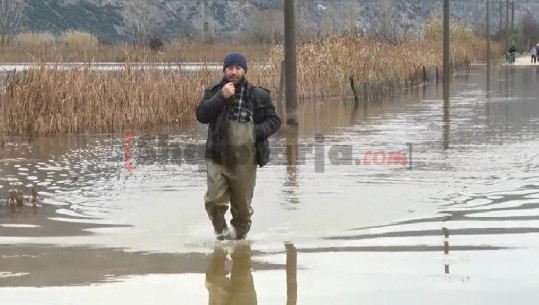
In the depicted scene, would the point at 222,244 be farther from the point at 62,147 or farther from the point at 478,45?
the point at 478,45

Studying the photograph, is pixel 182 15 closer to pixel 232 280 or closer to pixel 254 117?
pixel 254 117

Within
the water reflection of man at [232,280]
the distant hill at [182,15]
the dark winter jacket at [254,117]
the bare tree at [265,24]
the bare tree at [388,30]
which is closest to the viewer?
the water reflection of man at [232,280]

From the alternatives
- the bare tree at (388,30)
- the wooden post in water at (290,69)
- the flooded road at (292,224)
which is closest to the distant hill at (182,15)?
the bare tree at (388,30)

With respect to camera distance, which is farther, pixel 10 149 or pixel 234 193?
pixel 10 149

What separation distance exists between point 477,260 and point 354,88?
1897cm

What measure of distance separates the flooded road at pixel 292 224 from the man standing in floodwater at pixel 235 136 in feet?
1.31

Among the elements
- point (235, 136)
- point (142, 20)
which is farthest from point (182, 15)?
point (235, 136)

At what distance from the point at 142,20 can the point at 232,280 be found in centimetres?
7389

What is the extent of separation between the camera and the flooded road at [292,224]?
22.9 feet

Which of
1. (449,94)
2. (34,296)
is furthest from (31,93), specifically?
(449,94)

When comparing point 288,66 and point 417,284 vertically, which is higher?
point 288,66

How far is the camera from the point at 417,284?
6957mm

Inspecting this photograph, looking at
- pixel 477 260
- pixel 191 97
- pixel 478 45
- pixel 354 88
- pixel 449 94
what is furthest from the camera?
pixel 478 45

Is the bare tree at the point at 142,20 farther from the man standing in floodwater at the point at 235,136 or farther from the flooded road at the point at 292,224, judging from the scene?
the man standing in floodwater at the point at 235,136
